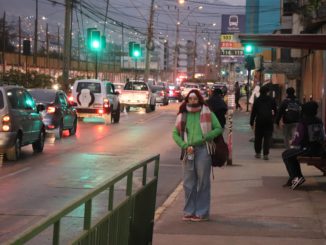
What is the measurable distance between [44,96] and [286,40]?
11751mm

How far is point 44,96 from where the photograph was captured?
21469 millimetres

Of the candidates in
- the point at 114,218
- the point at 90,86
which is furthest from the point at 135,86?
the point at 114,218

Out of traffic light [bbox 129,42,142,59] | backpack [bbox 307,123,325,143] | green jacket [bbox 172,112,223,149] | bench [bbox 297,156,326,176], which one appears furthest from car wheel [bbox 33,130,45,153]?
traffic light [bbox 129,42,142,59]

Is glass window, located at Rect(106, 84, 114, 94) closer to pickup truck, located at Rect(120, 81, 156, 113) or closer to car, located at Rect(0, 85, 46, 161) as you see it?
pickup truck, located at Rect(120, 81, 156, 113)

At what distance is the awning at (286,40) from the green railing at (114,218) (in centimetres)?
541

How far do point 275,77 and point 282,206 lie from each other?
4660cm

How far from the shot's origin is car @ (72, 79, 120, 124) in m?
28.8

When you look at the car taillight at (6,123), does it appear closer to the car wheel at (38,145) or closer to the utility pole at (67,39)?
the car wheel at (38,145)

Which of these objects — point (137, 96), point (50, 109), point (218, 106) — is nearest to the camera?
point (218, 106)

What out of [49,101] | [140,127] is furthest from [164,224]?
[140,127]

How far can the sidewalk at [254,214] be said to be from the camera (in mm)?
7434

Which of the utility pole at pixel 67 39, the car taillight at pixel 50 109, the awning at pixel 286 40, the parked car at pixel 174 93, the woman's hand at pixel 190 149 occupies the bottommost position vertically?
the parked car at pixel 174 93

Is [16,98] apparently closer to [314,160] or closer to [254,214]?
[314,160]

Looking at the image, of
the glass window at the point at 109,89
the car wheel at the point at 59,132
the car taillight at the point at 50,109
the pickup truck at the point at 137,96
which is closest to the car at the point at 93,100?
the glass window at the point at 109,89
